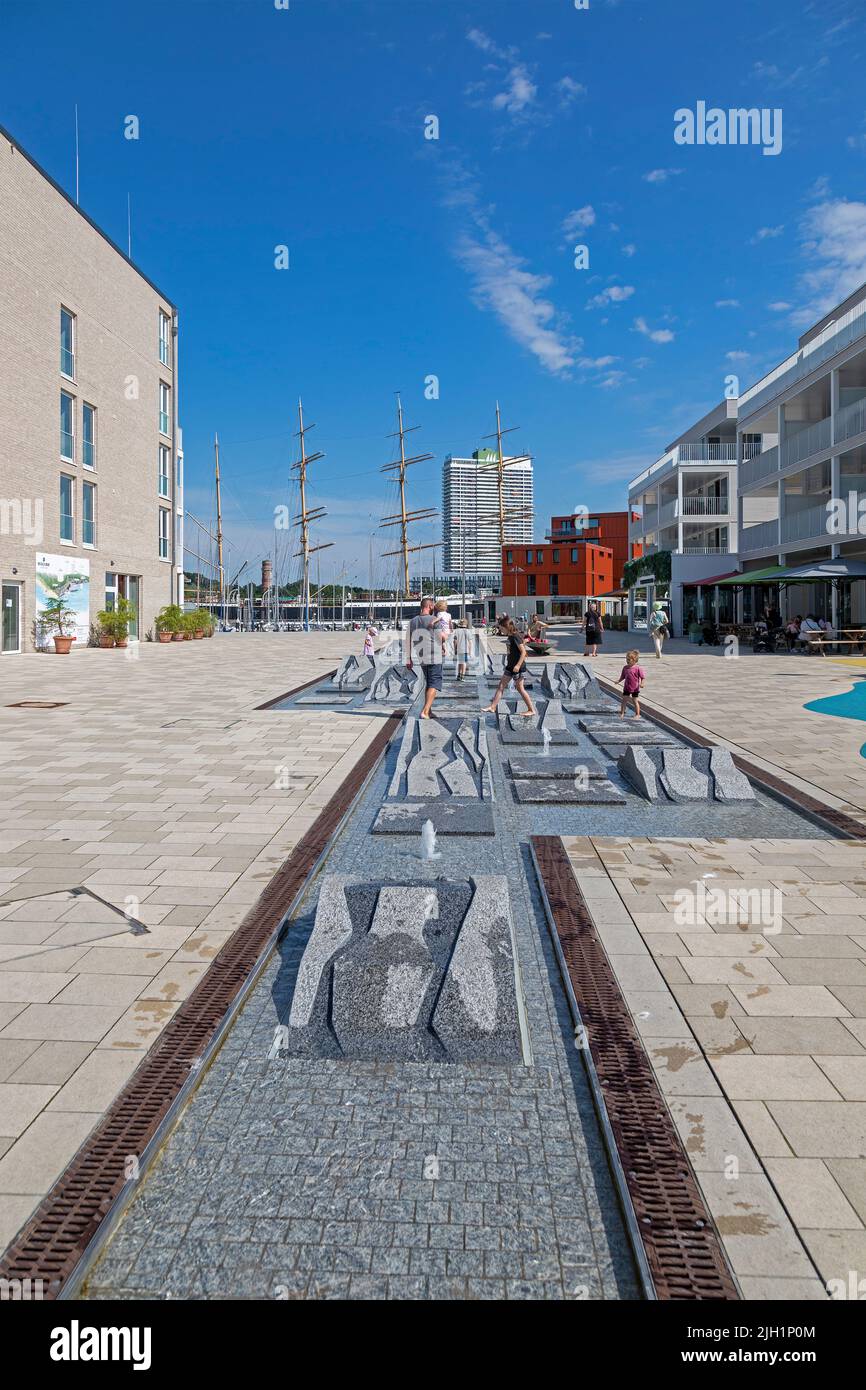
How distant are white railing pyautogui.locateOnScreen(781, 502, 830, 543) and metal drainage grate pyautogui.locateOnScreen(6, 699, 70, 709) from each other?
89.1 feet

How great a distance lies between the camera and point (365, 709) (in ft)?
54.4

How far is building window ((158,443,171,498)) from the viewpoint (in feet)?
140

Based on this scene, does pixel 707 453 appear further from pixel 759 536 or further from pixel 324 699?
pixel 324 699

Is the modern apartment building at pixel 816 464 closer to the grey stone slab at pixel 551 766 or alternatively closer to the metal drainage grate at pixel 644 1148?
the grey stone slab at pixel 551 766

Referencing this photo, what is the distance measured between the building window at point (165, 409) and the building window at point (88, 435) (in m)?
7.68

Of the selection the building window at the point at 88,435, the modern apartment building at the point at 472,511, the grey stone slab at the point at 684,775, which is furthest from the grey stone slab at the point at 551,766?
the modern apartment building at the point at 472,511

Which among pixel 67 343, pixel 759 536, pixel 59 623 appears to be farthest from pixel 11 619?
pixel 759 536

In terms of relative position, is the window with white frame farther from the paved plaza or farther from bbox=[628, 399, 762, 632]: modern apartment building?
the paved plaza

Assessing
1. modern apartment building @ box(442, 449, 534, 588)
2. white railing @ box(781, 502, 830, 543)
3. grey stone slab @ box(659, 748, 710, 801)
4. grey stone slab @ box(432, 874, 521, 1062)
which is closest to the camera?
grey stone slab @ box(432, 874, 521, 1062)

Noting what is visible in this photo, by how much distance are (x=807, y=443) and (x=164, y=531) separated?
28586mm

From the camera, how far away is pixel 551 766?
35.2 feet

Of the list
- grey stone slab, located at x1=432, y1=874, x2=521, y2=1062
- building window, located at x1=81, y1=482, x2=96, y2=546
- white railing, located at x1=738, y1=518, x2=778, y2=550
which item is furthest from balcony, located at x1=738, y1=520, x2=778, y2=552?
grey stone slab, located at x1=432, y1=874, x2=521, y2=1062

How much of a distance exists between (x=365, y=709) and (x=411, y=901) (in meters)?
11.8

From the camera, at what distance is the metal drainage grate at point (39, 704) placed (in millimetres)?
16172
